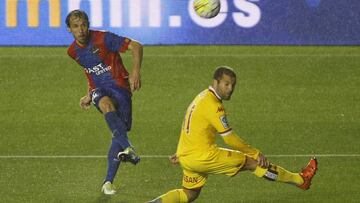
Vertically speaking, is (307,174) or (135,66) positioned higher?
(135,66)

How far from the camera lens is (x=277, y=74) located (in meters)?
18.0

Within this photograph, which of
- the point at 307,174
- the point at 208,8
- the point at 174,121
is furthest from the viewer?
the point at 208,8

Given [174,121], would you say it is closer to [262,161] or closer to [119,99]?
[119,99]

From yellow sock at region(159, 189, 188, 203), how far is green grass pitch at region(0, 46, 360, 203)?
1.38 m

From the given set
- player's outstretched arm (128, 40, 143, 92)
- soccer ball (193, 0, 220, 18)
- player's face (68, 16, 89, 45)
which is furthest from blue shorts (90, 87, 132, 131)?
soccer ball (193, 0, 220, 18)

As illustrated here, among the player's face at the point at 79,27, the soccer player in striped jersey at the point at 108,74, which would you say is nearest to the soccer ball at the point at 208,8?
the soccer player in striped jersey at the point at 108,74

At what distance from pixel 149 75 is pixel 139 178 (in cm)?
629

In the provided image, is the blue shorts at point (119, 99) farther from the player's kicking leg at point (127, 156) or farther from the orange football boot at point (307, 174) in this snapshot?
the orange football boot at point (307, 174)

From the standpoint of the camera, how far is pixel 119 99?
10.9 meters

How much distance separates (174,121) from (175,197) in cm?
567

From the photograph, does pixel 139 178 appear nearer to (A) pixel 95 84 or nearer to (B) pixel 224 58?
(A) pixel 95 84

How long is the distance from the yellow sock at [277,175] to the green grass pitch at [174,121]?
3.34ft

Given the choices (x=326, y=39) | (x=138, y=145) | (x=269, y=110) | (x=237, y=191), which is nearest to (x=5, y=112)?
(x=138, y=145)

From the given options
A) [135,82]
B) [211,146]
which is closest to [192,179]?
[211,146]
